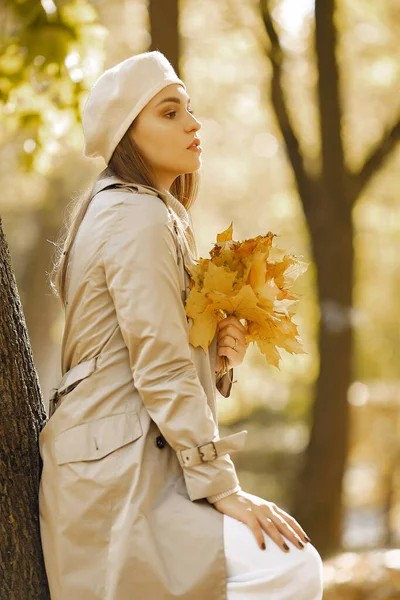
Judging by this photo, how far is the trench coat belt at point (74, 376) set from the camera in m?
2.57

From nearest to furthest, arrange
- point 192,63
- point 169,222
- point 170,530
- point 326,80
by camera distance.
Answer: point 170,530
point 169,222
point 326,80
point 192,63

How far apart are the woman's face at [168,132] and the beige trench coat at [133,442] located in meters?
0.24

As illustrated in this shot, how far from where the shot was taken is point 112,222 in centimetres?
255

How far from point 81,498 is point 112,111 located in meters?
1.11

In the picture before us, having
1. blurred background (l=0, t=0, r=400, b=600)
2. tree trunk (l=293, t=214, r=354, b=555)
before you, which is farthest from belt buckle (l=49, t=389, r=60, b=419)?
tree trunk (l=293, t=214, r=354, b=555)

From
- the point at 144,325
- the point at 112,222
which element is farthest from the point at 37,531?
the point at 112,222

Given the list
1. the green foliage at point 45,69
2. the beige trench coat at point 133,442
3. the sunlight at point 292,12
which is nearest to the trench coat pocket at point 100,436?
the beige trench coat at point 133,442

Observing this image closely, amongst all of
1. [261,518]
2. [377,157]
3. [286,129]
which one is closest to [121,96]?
[261,518]

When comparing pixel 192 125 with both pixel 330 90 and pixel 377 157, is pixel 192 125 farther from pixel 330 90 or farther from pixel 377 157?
pixel 377 157

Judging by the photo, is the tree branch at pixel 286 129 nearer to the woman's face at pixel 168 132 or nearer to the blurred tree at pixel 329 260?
the blurred tree at pixel 329 260

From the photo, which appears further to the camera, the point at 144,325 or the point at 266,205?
the point at 266,205

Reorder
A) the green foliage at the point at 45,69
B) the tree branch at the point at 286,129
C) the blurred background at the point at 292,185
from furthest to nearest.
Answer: the tree branch at the point at 286,129
the blurred background at the point at 292,185
the green foliage at the point at 45,69

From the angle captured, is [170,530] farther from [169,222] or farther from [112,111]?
[112,111]

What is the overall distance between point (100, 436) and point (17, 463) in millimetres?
293
